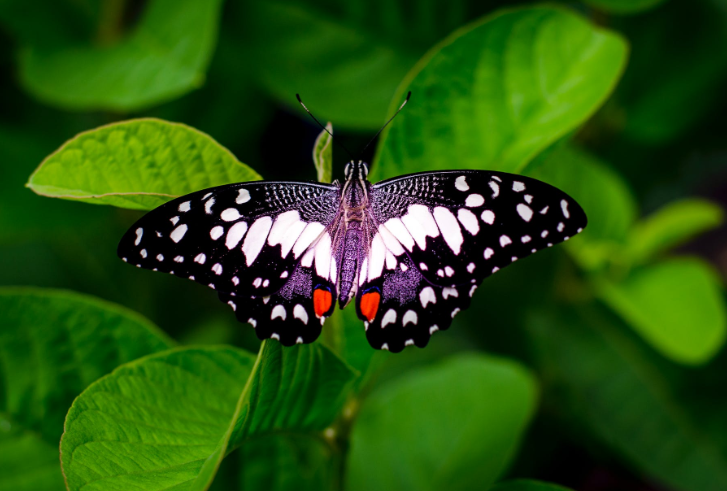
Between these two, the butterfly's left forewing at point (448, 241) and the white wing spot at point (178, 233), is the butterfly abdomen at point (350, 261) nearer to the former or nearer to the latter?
the butterfly's left forewing at point (448, 241)

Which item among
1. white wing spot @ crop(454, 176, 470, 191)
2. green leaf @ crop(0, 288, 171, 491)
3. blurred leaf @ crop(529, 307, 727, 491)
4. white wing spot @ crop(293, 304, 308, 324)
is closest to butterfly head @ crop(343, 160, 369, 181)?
white wing spot @ crop(454, 176, 470, 191)

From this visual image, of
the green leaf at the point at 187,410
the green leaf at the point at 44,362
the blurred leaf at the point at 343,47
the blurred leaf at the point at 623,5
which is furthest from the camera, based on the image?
the blurred leaf at the point at 343,47

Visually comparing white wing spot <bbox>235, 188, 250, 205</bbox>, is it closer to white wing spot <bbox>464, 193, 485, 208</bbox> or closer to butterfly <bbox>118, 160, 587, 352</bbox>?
butterfly <bbox>118, 160, 587, 352</bbox>

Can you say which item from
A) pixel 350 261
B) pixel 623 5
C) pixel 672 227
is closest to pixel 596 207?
pixel 672 227

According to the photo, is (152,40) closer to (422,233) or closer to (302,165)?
(302,165)

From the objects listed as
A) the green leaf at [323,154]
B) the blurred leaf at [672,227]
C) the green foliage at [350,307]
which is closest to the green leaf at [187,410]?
the green foliage at [350,307]
